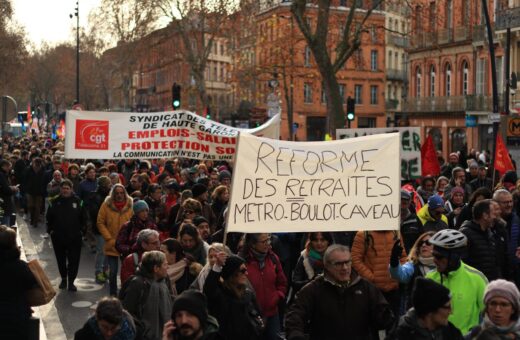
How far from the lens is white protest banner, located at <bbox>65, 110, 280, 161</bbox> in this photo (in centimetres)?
1306

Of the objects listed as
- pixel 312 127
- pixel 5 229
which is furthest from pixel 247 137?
pixel 312 127

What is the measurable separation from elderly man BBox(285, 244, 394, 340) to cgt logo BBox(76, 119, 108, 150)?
7.73 metres

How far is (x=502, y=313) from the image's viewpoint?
16.7 ft

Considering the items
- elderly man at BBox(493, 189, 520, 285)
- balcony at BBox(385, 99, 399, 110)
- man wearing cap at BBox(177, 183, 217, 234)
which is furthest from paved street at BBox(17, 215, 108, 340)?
A: balcony at BBox(385, 99, 399, 110)

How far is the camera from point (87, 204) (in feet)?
45.4

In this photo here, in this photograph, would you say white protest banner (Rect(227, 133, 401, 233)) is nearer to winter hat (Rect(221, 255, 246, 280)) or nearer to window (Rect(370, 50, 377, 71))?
winter hat (Rect(221, 255, 246, 280))

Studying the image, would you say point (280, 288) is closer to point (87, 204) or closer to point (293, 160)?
point (293, 160)

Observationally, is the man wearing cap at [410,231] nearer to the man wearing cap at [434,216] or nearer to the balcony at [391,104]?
the man wearing cap at [434,216]

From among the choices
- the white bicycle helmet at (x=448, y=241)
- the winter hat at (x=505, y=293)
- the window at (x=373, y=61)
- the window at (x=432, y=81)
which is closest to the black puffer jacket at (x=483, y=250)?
the white bicycle helmet at (x=448, y=241)

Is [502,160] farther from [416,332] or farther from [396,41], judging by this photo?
[396,41]

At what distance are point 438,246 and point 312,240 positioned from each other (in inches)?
81.3

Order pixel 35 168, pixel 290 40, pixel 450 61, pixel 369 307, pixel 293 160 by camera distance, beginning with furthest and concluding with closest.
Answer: pixel 450 61
pixel 290 40
pixel 35 168
pixel 293 160
pixel 369 307

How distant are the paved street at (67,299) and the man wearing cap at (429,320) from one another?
5489mm

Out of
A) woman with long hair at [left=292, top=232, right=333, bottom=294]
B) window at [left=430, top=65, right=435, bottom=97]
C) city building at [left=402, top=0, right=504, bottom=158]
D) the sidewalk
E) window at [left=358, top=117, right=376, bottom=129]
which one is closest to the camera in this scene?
woman with long hair at [left=292, top=232, right=333, bottom=294]
